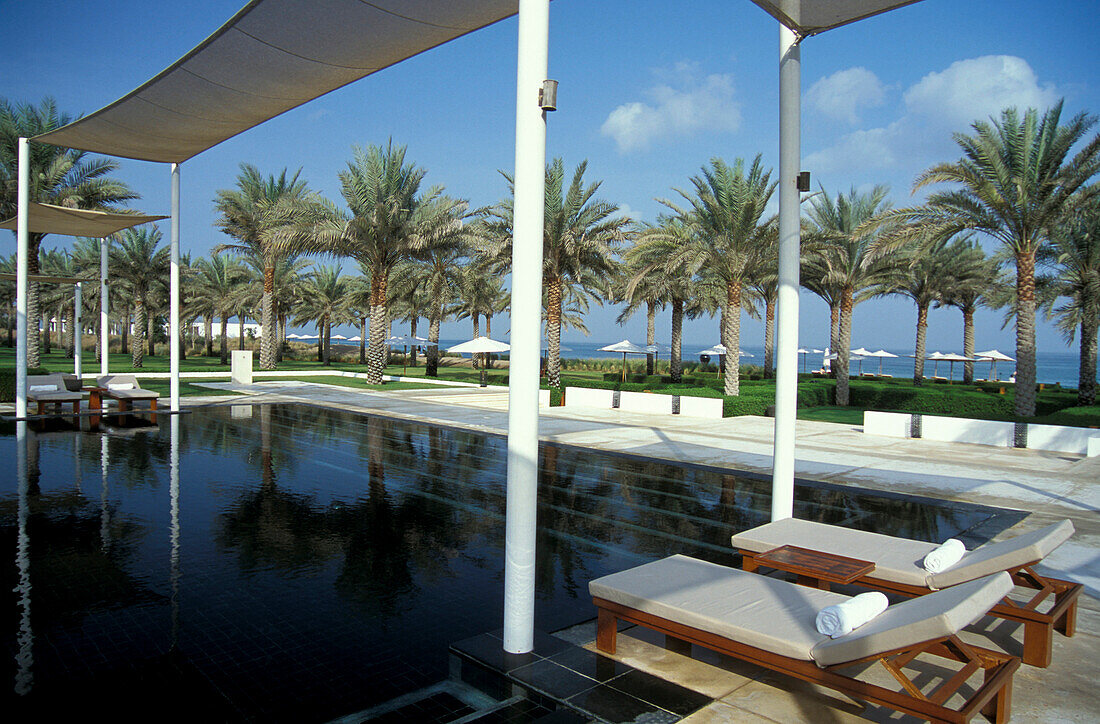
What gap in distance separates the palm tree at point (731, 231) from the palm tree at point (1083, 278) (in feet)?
31.2

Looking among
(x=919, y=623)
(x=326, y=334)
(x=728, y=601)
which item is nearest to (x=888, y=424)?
(x=728, y=601)

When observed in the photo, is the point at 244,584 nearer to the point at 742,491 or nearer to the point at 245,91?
the point at 245,91

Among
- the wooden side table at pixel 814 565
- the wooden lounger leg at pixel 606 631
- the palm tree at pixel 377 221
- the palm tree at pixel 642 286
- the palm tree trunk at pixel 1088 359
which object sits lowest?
the wooden lounger leg at pixel 606 631

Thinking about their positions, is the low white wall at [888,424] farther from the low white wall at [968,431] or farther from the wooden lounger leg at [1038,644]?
the wooden lounger leg at [1038,644]

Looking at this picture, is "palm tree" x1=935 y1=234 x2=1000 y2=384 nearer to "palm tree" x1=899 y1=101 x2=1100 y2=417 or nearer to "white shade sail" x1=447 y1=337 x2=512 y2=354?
"palm tree" x1=899 y1=101 x2=1100 y2=417

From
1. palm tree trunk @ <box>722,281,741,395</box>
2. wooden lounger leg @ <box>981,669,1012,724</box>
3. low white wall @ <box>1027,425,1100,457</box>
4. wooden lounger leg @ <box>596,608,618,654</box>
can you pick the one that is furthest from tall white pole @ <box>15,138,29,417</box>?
low white wall @ <box>1027,425,1100,457</box>

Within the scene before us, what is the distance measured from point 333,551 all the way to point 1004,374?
338 ft

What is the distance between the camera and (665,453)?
12.8m

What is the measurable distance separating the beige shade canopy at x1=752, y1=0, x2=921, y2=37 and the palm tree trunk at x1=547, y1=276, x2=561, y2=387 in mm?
18710

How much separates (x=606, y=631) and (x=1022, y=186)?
16949 mm

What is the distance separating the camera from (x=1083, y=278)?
23828 mm

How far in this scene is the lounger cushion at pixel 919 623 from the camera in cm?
312

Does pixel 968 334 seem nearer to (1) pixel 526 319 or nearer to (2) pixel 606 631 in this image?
(2) pixel 606 631

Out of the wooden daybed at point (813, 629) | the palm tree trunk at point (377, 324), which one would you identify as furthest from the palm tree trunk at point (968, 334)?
the wooden daybed at point (813, 629)
